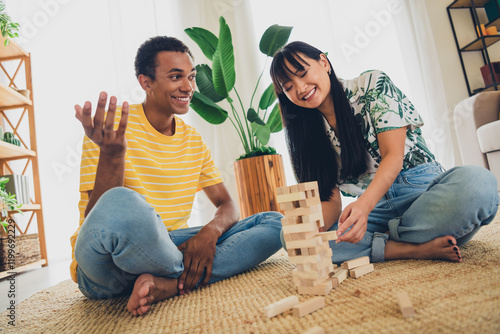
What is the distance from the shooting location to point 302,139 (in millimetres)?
1045

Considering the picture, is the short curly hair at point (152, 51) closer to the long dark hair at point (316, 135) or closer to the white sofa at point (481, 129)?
the long dark hair at point (316, 135)

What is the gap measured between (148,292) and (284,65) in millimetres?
682

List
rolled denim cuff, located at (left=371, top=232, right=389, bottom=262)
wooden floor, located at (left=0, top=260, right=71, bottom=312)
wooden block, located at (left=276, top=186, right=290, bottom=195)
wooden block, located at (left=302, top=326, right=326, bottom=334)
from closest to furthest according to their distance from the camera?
1. wooden block, located at (left=302, top=326, right=326, bottom=334)
2. wooden block, located at (left=276, top=186, right=290, bottom=195)
3. rolled denim cuff, located at (left=371, top=232, right=389, bottom=262)
4. wooden floor, located at (left=0, top=260, right=71, bottom=312)

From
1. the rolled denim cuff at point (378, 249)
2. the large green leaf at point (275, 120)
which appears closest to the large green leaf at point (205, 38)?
the large green leaf at point (275, 120)

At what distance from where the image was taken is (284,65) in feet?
3.12

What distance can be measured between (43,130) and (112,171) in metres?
2.07

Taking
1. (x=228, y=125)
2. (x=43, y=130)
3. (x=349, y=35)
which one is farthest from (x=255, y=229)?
(x=349, y=35)

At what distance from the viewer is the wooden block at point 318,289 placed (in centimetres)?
64

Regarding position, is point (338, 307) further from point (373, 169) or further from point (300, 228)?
point (373, 169)

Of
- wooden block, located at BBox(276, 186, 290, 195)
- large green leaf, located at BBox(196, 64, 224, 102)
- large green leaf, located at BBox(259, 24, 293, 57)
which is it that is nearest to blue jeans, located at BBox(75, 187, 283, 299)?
wooden block, located at BBox(276, 186, 290, 195)

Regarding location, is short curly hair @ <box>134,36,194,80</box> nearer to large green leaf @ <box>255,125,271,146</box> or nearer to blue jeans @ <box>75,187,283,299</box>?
blue jeans @ <box>75,187,283,299</box>

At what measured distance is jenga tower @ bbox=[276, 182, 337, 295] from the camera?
2.12ft

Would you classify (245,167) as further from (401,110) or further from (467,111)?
(467,111)

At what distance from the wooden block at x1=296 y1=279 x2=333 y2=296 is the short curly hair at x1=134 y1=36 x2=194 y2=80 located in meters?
0.89
